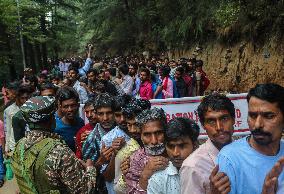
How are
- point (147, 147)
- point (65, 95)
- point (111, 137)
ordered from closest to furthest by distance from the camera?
point (147, 147), point (111, 137), point (65, 95)

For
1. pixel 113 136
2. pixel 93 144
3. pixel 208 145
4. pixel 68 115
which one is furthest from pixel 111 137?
pixel 208 145

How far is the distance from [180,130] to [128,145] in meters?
0.82

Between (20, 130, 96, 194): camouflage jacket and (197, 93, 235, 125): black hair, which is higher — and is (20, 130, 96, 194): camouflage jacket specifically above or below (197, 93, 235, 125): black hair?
below

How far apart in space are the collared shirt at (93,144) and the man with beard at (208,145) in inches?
53.3

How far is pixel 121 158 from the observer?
3604 mm

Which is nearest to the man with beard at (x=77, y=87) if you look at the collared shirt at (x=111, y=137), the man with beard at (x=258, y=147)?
the collared shirt at (x=111, y=137)

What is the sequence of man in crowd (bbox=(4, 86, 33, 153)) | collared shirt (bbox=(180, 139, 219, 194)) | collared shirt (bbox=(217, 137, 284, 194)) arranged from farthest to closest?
man in crowd (bbox=(4, 86, 33, 153)) → collared shirt (bbox=(180, 139, 219, 194)) → collared shirt (bbox=(217, 137, 284, 194))

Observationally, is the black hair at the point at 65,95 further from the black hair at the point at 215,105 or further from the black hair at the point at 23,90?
the black hair at the point at 215,105

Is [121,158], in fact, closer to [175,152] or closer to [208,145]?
[175,152]

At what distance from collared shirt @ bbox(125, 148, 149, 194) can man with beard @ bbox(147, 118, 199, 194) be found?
321 millimetres

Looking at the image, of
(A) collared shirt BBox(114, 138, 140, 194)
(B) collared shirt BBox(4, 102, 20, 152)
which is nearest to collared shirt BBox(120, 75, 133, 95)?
(B) collared shirt BBox(4, 102, 20, 152)

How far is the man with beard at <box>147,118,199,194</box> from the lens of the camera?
2826mm

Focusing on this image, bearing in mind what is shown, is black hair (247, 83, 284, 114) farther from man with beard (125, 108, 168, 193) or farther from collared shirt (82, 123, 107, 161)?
collared shirt (82, 123, 107, 161)

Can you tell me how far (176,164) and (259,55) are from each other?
12404 millimetres
